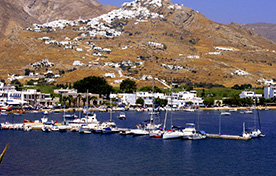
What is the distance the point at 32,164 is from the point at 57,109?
225 ft

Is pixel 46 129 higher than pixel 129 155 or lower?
higher

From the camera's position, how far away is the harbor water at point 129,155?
40.8 metres

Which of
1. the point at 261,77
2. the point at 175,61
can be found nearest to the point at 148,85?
the point at 175,61

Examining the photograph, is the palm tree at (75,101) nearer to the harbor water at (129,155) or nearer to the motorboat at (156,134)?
the harbor water at (129,155)

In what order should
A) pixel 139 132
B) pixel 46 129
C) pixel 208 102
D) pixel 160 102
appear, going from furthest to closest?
pixel 208 102 → pixel 160 102 → pixel 46 129 → pixel 139 132

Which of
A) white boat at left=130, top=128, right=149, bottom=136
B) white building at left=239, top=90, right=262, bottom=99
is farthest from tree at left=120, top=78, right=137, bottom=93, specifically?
white boat at left=130, top=128, right=149, bottom=136

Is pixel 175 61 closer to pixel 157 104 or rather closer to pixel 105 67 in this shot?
pixel 105 67

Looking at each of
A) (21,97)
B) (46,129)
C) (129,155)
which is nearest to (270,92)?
(21,97)

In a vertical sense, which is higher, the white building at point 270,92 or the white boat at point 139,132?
the white building at point 270,92

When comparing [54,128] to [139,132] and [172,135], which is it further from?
[172,135]

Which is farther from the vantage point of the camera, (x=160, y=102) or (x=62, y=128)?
(x=160, y=102)

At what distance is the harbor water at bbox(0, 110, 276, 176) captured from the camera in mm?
40781

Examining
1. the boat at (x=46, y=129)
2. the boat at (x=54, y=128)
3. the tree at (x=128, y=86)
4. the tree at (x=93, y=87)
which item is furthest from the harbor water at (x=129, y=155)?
the tree at (x=128, y=86)

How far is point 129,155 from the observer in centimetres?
4762
